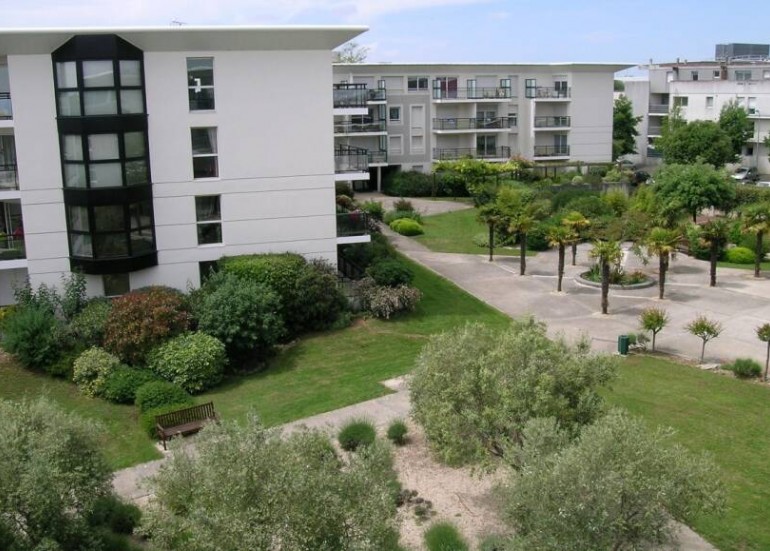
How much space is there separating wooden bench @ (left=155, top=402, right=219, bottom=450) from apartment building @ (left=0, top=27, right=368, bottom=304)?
25.4 ft

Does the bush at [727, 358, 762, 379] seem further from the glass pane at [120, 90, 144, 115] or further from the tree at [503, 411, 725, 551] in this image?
the glass pane at [120, 90, 144, 115]

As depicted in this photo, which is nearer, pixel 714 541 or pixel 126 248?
pixel 714 541

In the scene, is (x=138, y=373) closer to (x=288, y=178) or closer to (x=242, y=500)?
(x=288, y=178)

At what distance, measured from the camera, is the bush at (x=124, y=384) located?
876 inches

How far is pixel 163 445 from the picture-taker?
19781 millimetres

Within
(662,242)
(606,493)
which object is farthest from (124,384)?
(662,242)

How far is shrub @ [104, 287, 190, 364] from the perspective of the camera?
923 inches

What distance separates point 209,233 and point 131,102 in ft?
15.9

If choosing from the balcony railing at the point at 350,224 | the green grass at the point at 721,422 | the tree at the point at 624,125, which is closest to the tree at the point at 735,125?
the tree at the point at 624,125

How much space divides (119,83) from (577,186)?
1280 inches

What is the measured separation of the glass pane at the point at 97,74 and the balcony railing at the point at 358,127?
29436mm

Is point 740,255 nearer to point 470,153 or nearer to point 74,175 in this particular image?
point 470,153

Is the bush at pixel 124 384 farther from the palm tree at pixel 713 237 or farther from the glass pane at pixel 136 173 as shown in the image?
the palm tree at pixel 713 237

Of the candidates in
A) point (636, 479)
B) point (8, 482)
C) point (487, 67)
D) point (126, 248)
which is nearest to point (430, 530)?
point (636, 479)
